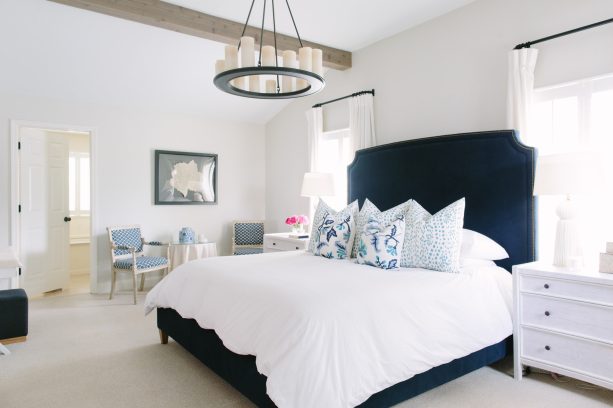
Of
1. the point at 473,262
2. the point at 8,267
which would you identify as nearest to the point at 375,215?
the point at 473,262

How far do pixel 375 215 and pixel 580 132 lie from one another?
1565 millimetres

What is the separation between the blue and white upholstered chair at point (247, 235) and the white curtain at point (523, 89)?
3.85 metres

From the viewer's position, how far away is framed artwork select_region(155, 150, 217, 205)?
5.71 m

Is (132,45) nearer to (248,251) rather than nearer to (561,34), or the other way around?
(248,251)

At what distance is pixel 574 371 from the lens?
2508 mm

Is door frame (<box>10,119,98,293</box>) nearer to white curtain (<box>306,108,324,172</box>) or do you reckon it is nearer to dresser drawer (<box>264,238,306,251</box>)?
dresser drawer (<box>264,238,306,251</box>)

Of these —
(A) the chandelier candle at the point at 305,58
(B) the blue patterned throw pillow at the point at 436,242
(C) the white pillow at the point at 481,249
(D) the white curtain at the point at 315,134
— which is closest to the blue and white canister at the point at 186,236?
(D) the white curtain at the point at 315,134

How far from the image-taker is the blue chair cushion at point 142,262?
16.2 feet

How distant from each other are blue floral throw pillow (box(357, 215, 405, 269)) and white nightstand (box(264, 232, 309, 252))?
5.10 ft

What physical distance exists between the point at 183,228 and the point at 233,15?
9.53ft

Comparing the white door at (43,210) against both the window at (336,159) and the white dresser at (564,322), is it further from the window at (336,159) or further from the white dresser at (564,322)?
the white dresser at (564,322)

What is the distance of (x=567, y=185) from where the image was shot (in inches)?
102

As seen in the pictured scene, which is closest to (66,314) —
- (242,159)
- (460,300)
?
(242,159)

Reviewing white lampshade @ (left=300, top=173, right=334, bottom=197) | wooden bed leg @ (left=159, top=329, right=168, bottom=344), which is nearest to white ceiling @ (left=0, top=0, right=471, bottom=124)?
white lampshade @ (left=300, top=173, right=334, bottom=197)
